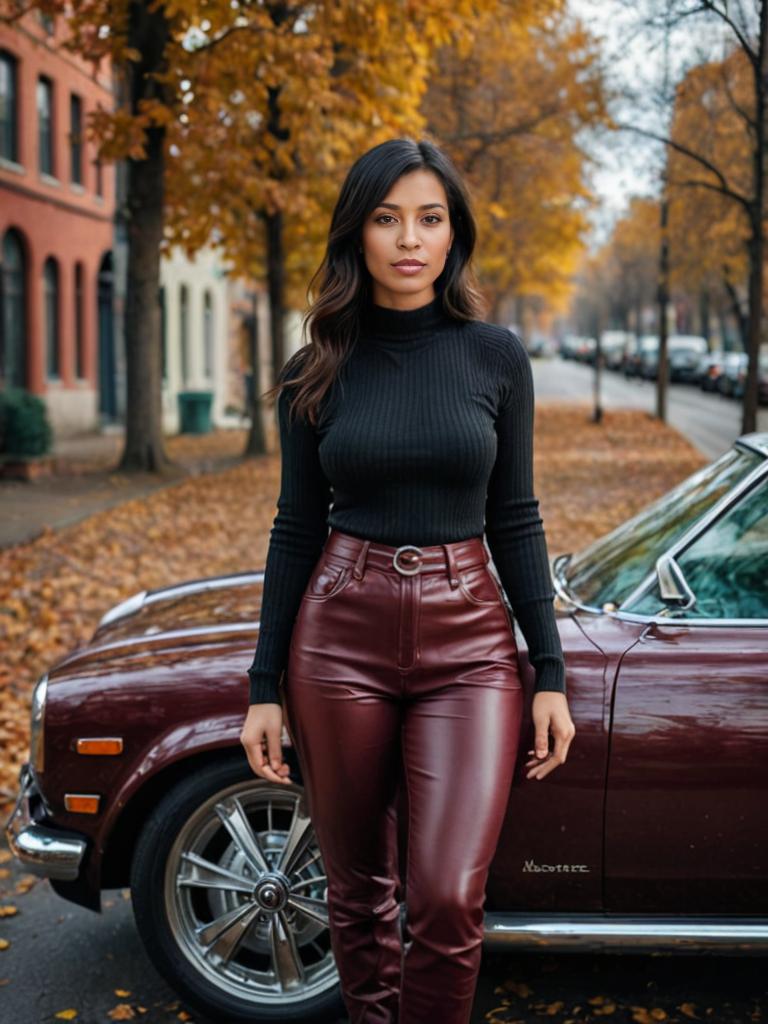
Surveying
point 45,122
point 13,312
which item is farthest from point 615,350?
point 13,312

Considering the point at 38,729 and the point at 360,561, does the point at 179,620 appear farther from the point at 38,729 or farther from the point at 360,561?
→ the point at 360,561

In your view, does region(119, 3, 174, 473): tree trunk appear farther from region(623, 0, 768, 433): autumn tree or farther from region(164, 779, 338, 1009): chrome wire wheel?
region(164, 779, 338, 1009): chrome wire wheel

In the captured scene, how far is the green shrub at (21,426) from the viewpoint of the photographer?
2000cm

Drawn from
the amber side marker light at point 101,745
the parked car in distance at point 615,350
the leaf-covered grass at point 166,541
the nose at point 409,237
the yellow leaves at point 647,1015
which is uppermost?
the parked car in distance at point 615,350

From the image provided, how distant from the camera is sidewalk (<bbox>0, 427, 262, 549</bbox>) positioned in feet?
46.8

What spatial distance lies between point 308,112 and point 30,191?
10824mm

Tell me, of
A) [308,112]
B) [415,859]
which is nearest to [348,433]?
[415,859]

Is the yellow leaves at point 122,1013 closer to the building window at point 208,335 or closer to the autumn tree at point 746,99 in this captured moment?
the autumn tree at point 746,99

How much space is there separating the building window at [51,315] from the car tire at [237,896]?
987 inches

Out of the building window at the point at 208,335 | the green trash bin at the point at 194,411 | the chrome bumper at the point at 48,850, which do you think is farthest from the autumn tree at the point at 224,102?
the building window at the point at 208,335

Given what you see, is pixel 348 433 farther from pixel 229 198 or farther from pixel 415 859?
pixel 229 198

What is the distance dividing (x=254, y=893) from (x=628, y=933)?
969 millimetres

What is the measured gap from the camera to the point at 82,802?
3.69 metres

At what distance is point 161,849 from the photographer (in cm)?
359
